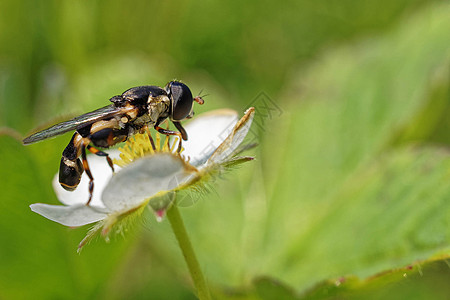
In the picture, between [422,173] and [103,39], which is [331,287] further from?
[103,39]

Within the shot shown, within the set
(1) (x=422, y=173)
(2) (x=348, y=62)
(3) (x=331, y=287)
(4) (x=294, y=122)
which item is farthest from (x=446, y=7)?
(3) (x=331, y=287)

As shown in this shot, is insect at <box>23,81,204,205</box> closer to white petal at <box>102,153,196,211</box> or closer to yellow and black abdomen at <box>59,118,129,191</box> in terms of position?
yellow and black abdomen at <box>59,118,129,191</box>

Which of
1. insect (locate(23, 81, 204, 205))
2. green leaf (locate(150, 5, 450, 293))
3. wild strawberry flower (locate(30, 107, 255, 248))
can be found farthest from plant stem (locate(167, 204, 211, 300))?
green leaf (locate(150, 5, 450, 293))

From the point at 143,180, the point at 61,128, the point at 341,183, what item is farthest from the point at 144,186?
the point at 341,183

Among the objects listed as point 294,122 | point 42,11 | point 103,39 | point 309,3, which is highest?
point 42,11

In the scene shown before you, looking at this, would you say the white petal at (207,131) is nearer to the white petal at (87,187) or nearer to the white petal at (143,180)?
the white petal at (87,187)

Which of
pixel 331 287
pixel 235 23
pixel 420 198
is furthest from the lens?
pixel 235 23

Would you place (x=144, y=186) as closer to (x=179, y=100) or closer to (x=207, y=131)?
(x=179, y=100)

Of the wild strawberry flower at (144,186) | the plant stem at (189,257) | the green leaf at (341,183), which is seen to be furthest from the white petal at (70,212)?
the green leaf at (341,183)
